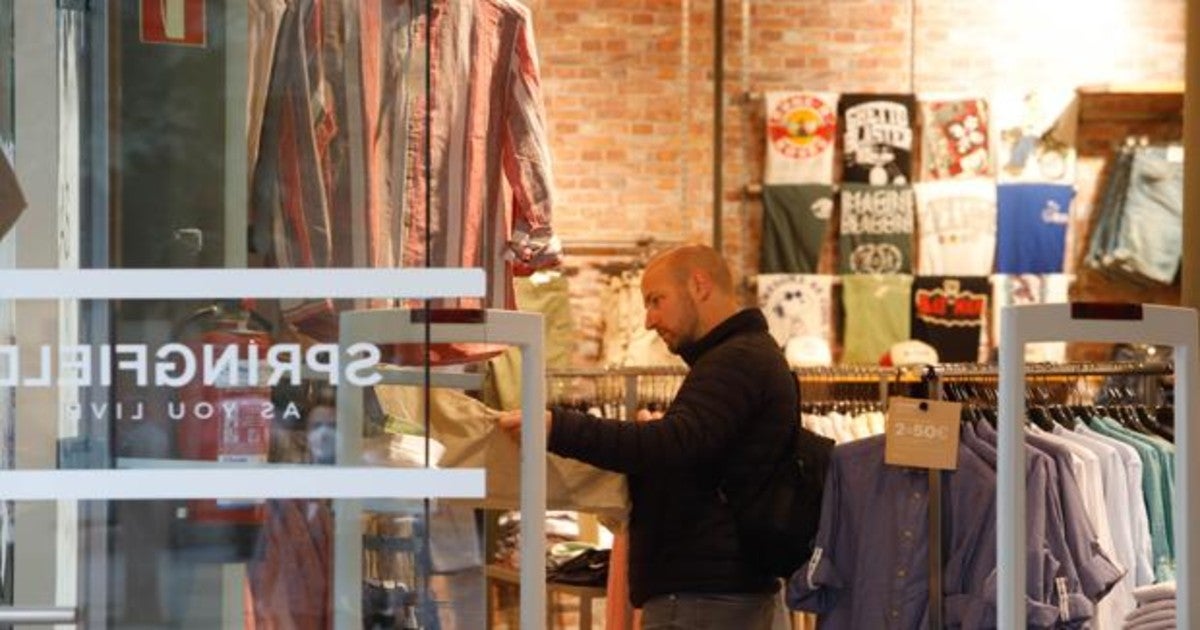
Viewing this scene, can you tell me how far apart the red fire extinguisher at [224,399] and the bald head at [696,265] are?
7.48 ft

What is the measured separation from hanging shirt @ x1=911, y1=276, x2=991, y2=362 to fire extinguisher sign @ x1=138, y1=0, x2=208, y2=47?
6.55 meters

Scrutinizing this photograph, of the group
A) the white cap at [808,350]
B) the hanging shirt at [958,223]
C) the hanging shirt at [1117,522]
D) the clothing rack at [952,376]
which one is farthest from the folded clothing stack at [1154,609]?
the hanging shirt at [958,223]

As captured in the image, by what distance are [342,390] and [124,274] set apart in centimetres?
33

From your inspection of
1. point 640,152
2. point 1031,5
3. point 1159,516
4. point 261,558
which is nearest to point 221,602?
point 261,558

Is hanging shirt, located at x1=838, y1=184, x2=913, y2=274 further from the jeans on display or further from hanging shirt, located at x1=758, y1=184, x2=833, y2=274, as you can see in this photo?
the jeans on display

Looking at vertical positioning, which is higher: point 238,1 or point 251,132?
point 238,1

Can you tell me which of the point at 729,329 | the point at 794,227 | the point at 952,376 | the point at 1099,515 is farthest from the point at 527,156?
the point at 794,227

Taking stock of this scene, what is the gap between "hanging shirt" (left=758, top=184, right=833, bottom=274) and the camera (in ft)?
29.1

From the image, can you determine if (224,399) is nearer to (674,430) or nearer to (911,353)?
(674,430)

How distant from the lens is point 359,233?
263 cm

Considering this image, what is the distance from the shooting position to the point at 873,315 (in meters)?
8.86

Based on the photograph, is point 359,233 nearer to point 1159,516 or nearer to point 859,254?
Answer: point 1159,516

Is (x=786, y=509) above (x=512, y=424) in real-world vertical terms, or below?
below

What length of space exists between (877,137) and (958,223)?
55 cm
